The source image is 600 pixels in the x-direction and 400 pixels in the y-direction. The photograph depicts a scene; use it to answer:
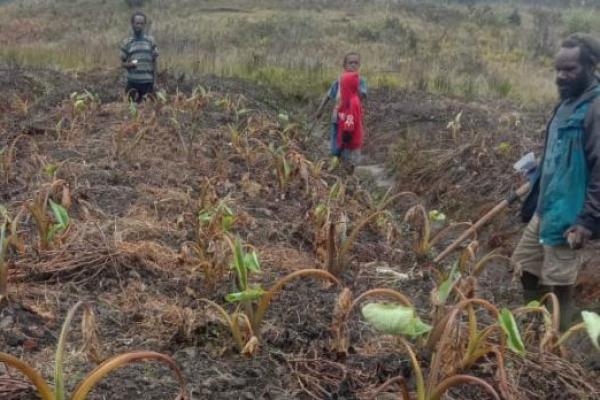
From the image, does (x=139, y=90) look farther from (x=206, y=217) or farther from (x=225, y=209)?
(x=206, y=217)

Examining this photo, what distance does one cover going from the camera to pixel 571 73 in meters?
3.55

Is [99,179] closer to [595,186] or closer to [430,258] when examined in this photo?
[430,258]

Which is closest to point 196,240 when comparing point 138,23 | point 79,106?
point 79,106

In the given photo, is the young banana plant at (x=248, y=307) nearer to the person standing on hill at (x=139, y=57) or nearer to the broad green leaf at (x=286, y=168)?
the broad green leaf at (x=286, y=168)

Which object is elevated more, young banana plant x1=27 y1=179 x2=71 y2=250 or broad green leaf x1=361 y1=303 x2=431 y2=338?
broad green leaf x1=361 y1=303 x2=431 y2=338

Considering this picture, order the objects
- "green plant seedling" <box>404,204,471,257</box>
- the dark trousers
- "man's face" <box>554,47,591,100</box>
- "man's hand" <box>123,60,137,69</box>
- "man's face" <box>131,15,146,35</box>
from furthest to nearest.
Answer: the dark trousers, "man's hand" <box>123,60,137,69</box>, "man's face" <box>131,15,146,35</box>, "green plant seedling" <box>404,204,471,257</box>, "man's face" <box>554,47,591,100</box>

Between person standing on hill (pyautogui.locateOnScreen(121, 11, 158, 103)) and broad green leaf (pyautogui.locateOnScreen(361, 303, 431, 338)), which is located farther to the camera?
person standing on hill (pyautogui.locateOnScreen(121, 11, 158, 103))

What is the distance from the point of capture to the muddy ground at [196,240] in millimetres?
2846

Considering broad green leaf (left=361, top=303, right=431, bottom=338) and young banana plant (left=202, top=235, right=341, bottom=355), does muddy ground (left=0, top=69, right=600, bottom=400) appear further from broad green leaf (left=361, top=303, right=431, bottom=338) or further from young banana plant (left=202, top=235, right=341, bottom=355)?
broad green leaf (left=361, top=303, right=431, bottom=338)

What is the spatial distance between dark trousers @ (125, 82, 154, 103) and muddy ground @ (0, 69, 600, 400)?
436 mm

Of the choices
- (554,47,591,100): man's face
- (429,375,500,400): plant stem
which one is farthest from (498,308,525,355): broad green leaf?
(554,47,591,100): man's face

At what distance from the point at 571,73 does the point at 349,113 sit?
328 cm

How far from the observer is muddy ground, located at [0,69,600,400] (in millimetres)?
2846

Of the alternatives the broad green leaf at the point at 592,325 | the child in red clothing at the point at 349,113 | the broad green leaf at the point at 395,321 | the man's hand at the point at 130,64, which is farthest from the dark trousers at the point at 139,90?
the broad green leaf at the point at 592,325
